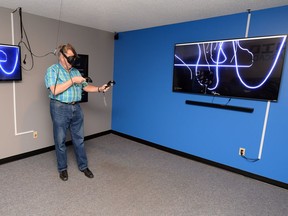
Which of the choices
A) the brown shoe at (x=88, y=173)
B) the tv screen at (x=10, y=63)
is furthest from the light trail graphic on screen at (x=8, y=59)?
the brown shoe at (x=88, y=173)

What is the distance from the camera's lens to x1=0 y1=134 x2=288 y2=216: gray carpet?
6.14 ft

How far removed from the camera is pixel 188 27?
9.37 ft

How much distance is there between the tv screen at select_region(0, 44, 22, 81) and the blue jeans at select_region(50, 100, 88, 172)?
725 millimetres

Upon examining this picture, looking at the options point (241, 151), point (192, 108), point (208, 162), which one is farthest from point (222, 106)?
point (208, 162)

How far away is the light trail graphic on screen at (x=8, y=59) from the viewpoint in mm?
2404

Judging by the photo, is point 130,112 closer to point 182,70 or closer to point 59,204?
point 182,70

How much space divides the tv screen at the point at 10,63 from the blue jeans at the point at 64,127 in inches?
28.5

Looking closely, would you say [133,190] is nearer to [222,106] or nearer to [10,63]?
[222,106]

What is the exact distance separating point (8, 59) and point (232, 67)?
2.73 metres

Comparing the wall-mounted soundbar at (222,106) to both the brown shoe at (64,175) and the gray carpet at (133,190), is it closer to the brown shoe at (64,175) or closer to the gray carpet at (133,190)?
the gray carpet at (133,190)

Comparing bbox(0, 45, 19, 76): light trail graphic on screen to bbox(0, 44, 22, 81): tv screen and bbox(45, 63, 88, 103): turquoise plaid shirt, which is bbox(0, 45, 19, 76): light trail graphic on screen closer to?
bbox(0, 44, 22, 81): tv screen

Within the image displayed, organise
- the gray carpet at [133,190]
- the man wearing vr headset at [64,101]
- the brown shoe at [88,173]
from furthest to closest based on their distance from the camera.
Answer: the brown shoe at [88,173] → the man wearing vr headset at [64,101] → the gray carpet at [133,190]

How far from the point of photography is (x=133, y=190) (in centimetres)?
218

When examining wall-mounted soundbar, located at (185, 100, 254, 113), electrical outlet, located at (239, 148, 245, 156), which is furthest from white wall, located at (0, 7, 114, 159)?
electrical outlet, located at (239, 148, 245, 156)
